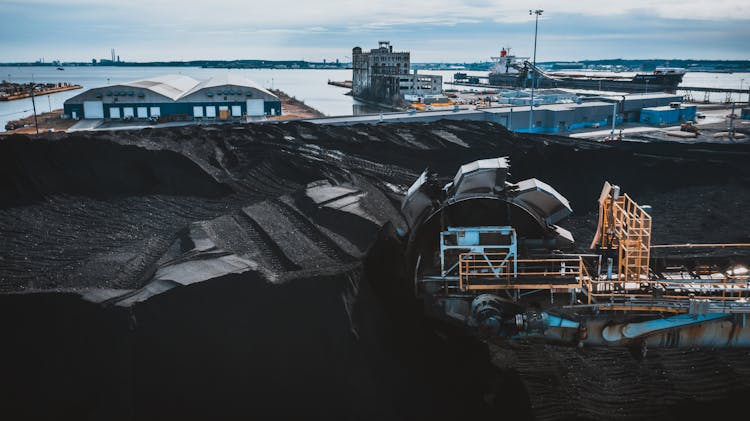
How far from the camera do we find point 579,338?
854 centimetres

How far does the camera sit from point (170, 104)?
4253cm

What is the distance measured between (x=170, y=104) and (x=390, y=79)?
105 ft

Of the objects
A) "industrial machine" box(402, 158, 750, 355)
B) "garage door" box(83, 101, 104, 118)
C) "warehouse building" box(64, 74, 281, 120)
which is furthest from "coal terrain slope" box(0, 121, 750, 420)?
"garage door" box(83, 101, 104, 118)

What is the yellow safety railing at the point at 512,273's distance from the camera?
28.2ft

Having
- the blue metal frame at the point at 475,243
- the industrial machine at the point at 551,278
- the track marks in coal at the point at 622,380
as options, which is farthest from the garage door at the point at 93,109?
the track marks in coal at the point at 622,380

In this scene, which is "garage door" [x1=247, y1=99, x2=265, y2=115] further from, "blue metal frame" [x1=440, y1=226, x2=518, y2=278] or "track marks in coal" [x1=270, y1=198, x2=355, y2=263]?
"blue metal frame" [x1=440, y1=226, x2=518, y2=278]

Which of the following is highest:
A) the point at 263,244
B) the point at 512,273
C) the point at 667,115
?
the point at 512,273

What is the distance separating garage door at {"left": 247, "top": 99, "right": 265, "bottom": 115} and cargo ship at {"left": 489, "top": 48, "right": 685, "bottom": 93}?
33.7 meters

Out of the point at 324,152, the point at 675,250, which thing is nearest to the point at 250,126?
the point at 324,152

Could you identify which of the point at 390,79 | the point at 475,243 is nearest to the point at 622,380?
the point at 475,243

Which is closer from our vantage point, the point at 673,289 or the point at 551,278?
the point at 673,289

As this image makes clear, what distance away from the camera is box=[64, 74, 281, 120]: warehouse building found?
41375 millimetres

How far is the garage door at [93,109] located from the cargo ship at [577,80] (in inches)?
1734

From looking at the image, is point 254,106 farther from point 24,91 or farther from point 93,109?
point 24,91
